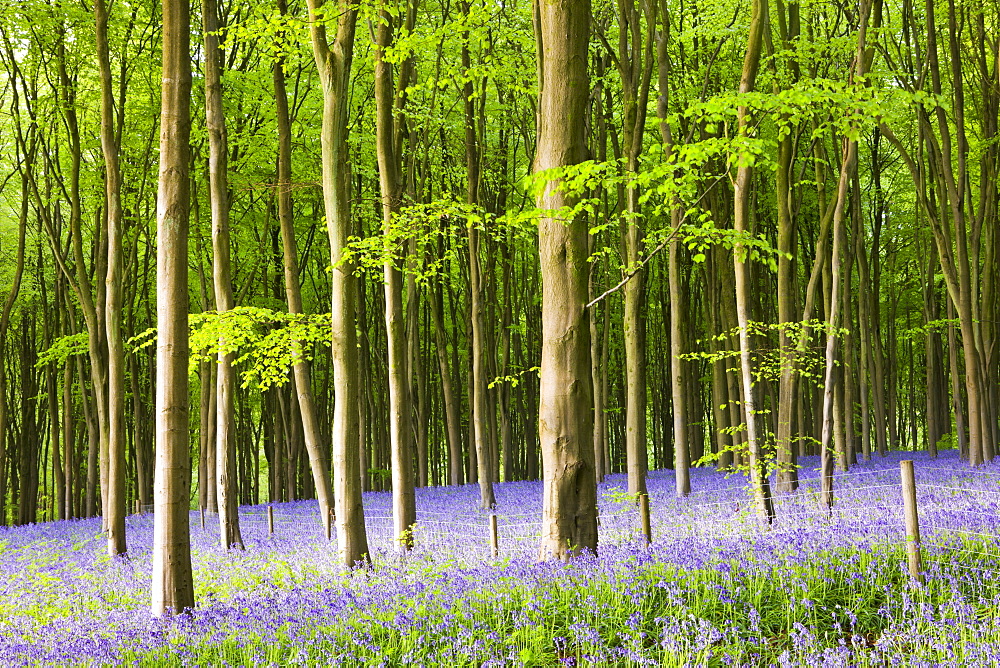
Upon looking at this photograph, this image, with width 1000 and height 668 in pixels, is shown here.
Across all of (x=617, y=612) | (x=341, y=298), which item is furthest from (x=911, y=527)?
(x=341, y=298)

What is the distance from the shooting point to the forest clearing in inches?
247

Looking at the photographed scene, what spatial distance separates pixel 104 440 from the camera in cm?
1659

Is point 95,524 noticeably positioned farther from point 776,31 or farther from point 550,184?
point 776,31

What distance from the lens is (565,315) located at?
8406 millimetres

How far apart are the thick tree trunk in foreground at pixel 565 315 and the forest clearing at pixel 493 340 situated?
32mm

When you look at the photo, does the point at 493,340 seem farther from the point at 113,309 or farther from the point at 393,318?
the point at 393,318

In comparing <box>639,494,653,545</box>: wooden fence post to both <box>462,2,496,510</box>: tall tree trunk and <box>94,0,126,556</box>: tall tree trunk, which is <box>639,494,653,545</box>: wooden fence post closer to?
<box>462,2,496,510</box>: tall tree trunk

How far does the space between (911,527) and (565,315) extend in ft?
11.8

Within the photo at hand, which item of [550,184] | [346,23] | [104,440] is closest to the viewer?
[550,184]

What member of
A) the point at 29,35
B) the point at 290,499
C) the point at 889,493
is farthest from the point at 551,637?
the point at 290,499

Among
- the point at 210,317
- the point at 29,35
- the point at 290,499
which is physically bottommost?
the point at 290,499

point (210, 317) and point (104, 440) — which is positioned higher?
point (210, 317)

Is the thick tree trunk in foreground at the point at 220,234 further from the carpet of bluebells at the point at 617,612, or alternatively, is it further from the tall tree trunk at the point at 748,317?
the tall tree trunk at the point at 748,317

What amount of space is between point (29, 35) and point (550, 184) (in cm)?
1396
